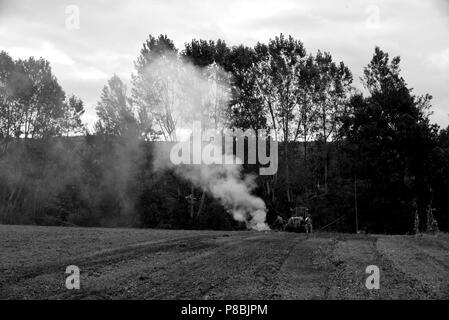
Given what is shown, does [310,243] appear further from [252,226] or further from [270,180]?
[270,180]

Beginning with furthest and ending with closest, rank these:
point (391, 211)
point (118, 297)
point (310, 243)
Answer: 1. point (391, 211)
2. point (310, 243)
3. point (118, 297)

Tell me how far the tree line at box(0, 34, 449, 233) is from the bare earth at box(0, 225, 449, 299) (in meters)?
20.6

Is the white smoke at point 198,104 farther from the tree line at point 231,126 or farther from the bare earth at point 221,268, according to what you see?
the bare earth at point 221,268

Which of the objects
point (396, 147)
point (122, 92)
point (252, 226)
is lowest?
point (252, 226)

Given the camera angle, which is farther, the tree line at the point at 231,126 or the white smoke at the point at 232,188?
the tree line at the point at 231,126

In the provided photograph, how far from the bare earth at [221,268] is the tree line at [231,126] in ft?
67.5

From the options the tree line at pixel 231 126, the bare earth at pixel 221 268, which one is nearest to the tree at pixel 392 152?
the tree line at pixel 231 126

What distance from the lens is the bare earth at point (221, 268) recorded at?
Answer: 968 cm

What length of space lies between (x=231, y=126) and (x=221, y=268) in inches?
1272
